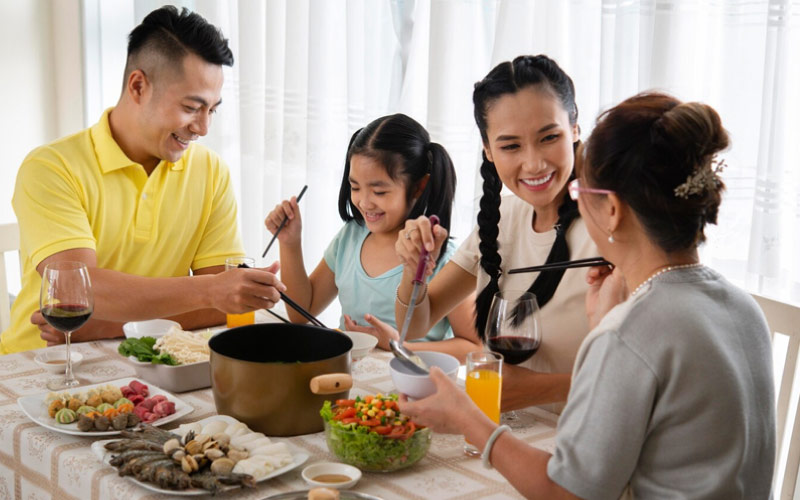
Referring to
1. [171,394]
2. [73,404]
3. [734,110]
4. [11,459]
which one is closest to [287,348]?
[171,394]

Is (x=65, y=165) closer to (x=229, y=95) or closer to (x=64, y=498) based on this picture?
(x=64, y=498)

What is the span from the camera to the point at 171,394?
1.65m

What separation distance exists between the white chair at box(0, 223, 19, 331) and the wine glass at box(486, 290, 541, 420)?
1.68m

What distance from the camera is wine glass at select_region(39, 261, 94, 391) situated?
164 centimetres

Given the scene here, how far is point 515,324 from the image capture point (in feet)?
4.93

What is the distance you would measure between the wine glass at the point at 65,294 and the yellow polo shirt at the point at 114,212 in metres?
0.54

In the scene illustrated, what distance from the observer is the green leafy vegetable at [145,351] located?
1.73m

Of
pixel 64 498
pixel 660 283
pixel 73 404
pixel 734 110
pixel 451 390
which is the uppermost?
pixel 734 110

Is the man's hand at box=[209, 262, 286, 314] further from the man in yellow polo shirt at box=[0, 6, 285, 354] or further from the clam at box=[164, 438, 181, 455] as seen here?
the clam at box=[164, 438, 181, 455]

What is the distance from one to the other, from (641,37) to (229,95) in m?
2.00

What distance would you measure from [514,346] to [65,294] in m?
0.88

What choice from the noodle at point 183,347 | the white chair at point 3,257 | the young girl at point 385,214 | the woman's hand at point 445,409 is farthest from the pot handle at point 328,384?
the white chair at point 3,257

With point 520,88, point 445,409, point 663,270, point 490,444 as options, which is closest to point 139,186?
point 520,88

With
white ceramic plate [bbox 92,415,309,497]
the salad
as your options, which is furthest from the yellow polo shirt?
the salad
